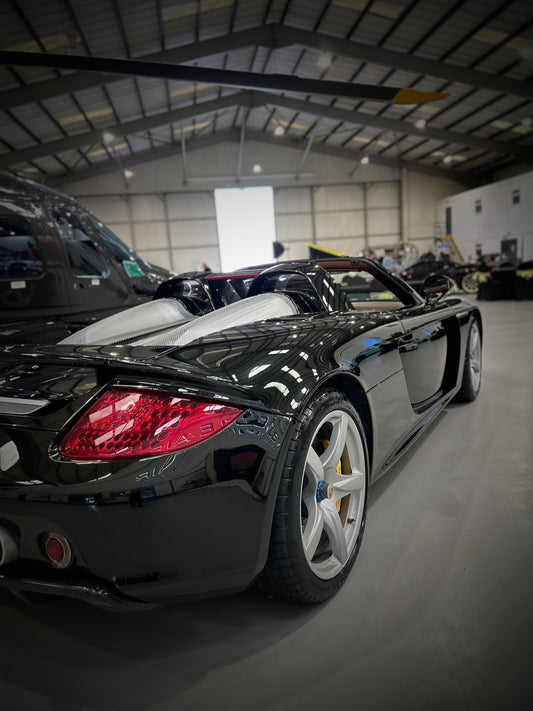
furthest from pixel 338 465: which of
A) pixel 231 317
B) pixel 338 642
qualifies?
pixel 231 317

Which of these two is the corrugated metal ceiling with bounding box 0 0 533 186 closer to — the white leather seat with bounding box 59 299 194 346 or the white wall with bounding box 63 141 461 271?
the white wall with bounding box 63 141 461 271

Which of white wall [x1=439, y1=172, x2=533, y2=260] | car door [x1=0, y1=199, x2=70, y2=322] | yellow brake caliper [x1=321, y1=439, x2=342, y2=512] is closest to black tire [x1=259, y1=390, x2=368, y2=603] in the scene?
yellow brake caliper [x1=321, y1=439, x2=342, y2=512]

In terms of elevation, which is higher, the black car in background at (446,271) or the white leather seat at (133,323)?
the white leather seat at (133,323)

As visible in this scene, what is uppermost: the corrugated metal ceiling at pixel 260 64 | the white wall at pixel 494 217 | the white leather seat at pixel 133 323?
the corrugated metal ceiling at pixel 260 64

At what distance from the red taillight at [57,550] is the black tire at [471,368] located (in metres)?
2.75

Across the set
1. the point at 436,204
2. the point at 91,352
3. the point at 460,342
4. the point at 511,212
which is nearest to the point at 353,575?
the point at 91,352

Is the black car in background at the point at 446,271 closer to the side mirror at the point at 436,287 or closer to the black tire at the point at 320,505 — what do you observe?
the side mirror at the point at 436,287

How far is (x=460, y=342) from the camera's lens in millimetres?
2861

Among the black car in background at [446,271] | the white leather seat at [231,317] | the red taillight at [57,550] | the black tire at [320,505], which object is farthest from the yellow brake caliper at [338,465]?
the black car in background at [446,271]

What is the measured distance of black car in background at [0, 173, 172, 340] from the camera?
3.10 m

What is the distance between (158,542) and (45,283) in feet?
8.84

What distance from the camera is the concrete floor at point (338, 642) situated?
109 centimetres

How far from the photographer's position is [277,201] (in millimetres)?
22281

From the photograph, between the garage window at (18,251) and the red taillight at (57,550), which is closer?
the red taillight at (57,550)
